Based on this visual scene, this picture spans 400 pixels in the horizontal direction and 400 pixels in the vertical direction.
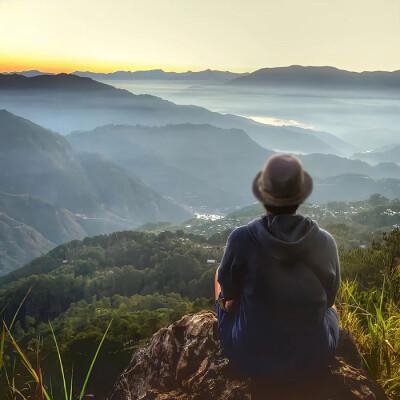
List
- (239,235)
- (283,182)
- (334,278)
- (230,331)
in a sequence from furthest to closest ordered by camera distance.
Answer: (230,331) → (334,278) → (239,235) → (283,182)

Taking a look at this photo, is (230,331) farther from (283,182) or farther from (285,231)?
(283,182)

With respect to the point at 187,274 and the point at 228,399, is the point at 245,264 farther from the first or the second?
the point at 187,274

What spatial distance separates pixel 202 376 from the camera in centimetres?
320

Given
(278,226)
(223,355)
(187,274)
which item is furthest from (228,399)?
(187,274)

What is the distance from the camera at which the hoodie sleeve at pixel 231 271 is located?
273 cm

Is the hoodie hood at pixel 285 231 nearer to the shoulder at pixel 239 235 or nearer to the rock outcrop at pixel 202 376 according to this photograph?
the shoulder at pixel 239 235

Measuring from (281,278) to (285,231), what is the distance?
0.25 metres

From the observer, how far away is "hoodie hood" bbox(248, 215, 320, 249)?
8.54 feet

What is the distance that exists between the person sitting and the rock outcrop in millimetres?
140

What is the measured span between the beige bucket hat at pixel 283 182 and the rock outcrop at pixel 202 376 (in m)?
1.08

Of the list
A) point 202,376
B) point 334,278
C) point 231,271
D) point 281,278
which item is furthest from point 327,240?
point 202,376

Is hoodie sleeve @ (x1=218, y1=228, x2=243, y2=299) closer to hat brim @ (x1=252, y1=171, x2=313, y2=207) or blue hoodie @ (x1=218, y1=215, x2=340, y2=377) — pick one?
blue hoodie @ (x1=218, y1=215, x2=340, y2=377)

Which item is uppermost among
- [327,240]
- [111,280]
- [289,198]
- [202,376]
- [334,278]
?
[289,198]

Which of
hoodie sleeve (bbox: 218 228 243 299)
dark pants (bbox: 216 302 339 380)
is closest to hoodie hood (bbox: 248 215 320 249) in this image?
hoodie sleeve (bbox: 218 228 243 299)
